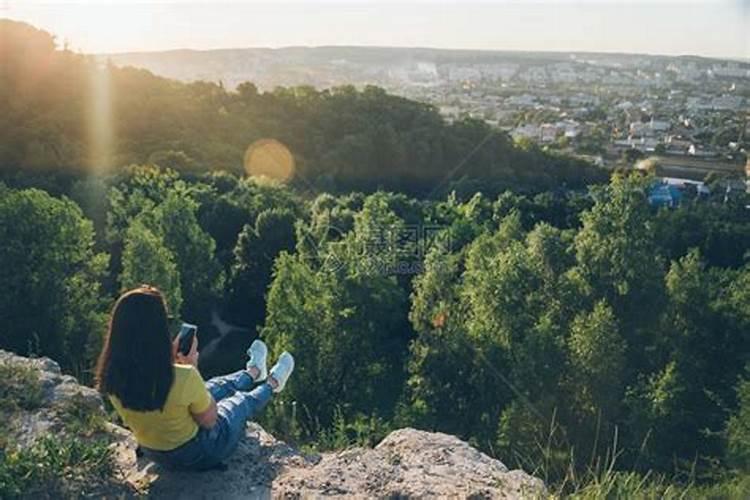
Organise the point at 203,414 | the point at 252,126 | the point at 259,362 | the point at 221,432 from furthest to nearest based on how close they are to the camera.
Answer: the point at 252,126 → the point at 259,362 → the point at 221,432 → the point at 203,414

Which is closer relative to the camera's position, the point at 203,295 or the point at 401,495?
the point at 401,495

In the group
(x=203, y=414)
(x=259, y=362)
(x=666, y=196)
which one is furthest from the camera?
(x=666, y=196)

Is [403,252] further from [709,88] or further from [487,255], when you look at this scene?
[709,88]

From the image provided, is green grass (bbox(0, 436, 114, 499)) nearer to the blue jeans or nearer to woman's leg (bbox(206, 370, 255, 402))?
the blue jeans

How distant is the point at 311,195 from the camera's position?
35.8m

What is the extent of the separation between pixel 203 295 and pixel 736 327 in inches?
517

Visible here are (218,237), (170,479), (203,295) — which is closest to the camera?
(170,479)

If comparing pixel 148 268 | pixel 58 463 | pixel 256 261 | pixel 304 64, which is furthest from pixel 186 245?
pixel 304 64

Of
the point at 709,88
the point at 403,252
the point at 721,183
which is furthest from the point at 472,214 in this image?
the point at 709,88

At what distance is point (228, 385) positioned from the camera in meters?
6.36

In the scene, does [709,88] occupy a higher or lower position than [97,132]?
higher

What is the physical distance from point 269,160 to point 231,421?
36125mm

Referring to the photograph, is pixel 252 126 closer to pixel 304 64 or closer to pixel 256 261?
pixel 304 64

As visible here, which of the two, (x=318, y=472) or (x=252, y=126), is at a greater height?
(x=252, y=126)
